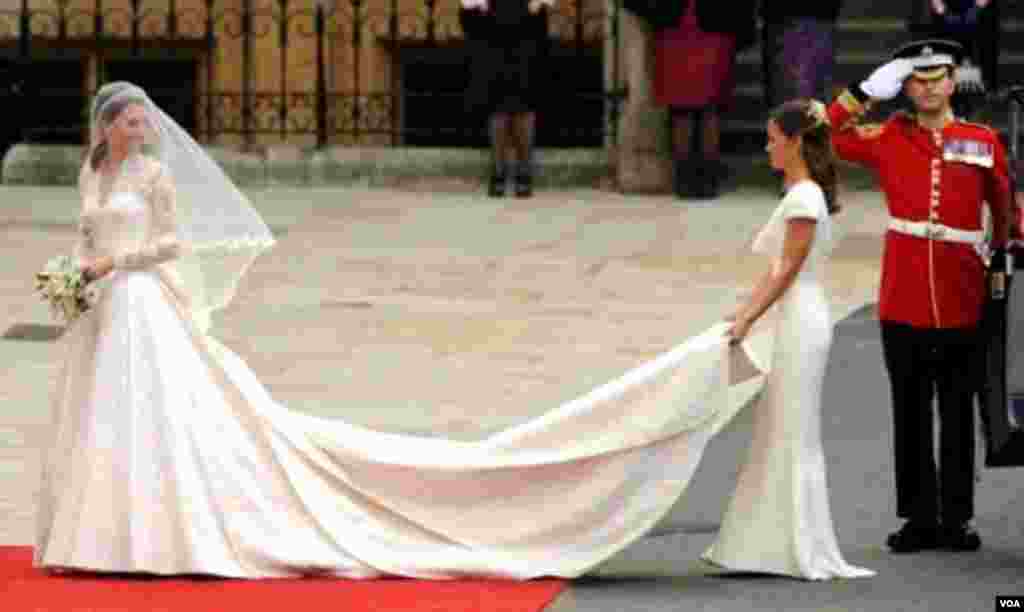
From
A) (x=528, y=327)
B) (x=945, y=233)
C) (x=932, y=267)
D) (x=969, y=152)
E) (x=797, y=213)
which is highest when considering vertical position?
(x=969, y=152)

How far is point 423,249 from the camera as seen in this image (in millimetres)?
20734

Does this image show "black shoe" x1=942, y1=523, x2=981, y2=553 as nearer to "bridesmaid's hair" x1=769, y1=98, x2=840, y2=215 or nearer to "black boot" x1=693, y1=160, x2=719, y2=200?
"bridesmaid's hair" x1=769, y1=98, x2=840, y2=215

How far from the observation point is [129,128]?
1178 cm

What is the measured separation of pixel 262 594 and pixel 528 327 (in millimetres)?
6643

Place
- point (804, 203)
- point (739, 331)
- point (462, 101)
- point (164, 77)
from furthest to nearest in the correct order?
point (164, 77) → point (462, 101) → point (804, 203) → point (739, 331)

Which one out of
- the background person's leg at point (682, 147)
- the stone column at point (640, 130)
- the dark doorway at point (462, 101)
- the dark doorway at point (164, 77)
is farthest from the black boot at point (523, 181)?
the dark doorway at point (164, 77)

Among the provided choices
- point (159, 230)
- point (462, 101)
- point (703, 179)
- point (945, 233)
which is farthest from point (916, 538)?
point (462, 101)

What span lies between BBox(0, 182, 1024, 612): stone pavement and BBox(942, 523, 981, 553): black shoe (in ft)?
0.26

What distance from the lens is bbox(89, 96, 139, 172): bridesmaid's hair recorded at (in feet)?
38.6

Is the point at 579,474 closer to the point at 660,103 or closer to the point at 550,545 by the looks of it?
the point at 550,545

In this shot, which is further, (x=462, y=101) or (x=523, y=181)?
(x=462, y=101)

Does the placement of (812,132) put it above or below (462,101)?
above

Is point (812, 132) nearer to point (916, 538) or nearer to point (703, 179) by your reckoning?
point (916, 538)

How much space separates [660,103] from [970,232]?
37.7 ft
